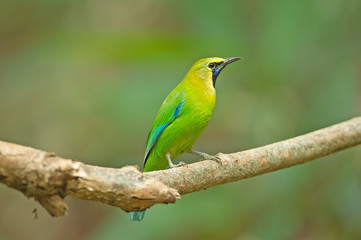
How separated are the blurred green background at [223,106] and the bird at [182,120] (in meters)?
0.78

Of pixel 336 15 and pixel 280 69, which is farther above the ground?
pixel 336 15

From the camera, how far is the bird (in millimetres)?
3887

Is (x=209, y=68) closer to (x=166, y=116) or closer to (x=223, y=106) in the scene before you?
(x=166, y=116)

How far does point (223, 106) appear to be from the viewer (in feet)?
19.0

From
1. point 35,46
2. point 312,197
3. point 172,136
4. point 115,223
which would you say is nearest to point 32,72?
point 35,46

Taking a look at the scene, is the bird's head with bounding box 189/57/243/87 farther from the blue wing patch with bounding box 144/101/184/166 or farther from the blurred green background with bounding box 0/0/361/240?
the blurred green background with bounding box 0/0/361/240

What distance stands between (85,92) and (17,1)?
155cm

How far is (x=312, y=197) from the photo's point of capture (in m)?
4.80

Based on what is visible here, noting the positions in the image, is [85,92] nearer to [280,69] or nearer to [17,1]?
[17,1]

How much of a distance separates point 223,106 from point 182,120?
1959 mm

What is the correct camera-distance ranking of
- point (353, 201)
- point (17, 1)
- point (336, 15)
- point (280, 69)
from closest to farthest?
point (353, 201) → point (280, 69) → point (336, 15) → point (17, 1)

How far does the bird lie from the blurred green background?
783mm

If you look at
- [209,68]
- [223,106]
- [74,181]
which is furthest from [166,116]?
[74,181]

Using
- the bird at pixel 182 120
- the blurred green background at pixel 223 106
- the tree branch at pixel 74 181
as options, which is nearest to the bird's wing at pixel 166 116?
the bird at pixel 182 120
